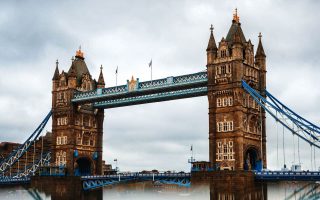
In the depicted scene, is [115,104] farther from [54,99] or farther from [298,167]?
[298,167]

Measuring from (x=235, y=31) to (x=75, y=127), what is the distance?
Result: 143 feet

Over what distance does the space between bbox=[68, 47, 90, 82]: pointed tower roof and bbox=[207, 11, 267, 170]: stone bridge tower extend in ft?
126

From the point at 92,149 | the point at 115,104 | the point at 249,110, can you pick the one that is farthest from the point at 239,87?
the point at 92,149

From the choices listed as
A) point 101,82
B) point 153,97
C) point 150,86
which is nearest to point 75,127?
point 101,82

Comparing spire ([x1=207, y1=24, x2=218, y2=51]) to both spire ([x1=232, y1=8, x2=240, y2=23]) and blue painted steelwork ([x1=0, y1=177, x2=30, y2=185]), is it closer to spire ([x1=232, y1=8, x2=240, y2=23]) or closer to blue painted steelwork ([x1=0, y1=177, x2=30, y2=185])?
spire ([x1=232, y1=8, x2=240, y2=23])

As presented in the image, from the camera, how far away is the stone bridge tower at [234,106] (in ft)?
281

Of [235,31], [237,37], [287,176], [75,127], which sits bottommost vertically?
[287,176]

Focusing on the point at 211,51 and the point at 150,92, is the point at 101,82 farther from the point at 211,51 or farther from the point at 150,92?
the point at 211,51

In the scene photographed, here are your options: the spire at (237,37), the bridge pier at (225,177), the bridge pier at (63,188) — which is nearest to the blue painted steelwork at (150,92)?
the spire at (237,37)

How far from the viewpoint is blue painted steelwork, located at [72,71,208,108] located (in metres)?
93.2

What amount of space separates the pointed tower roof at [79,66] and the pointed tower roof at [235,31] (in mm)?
40937

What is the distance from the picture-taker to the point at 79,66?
390 feet

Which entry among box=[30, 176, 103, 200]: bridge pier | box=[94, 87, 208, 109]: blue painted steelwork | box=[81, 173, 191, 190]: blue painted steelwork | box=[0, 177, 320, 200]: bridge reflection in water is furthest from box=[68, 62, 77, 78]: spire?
box=[81, 173, 191, 190]: blue painted steelwork

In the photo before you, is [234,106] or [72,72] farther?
[72,72]
